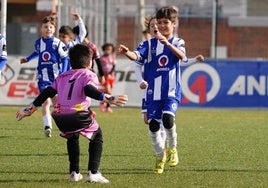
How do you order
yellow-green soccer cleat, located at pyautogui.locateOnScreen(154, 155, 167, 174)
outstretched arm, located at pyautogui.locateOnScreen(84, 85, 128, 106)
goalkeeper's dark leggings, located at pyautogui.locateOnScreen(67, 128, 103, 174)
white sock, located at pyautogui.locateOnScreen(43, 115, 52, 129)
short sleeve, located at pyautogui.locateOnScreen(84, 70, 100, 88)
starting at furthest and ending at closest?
white sock, located at pyautogui.locateOnScreen(43, 115, 52, 129) → yellow-green soccer cleat, located at pyautogui.locateOnScreen(154, 155, 167, 174) → goalkeeper's dark leggings, located at pyautogui.locateOnScreen(67, 128, 103, 174) → short sleeve, located at pyautogui.locateOnScreen(84, 70, 100, 88) → outstretched arm, located at pyautogui.locateOnScreen(84, 85, 128, 106)

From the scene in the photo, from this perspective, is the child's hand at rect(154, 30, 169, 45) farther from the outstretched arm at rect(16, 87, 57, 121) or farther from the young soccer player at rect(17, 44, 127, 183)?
the outstretched arm at rect(16, 87, 57, 121)

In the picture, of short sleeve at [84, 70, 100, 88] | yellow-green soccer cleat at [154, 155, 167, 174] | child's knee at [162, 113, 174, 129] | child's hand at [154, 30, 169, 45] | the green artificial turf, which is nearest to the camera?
short sleeve at [84, 70, 100, 88]

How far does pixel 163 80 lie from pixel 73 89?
177 centimetres

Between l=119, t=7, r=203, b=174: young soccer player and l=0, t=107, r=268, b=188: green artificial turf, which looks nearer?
l=0, t=107, r=268, b=188: green artificial turf

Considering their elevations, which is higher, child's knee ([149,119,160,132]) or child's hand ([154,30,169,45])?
child's hand ([154,30,169,45])

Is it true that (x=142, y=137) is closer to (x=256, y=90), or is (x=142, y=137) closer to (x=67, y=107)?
(x=67, y=107)

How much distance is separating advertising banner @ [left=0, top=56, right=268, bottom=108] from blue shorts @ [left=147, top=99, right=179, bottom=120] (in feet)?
42.3

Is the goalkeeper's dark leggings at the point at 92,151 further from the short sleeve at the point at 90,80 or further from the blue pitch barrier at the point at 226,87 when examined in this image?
the blue pitch barrier at the point at 226,87

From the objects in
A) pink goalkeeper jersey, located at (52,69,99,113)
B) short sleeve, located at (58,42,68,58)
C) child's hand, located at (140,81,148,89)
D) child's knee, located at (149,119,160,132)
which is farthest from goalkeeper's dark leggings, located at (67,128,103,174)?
short sleeve, located at (58,42,68,58)

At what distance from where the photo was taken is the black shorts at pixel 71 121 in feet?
32.3

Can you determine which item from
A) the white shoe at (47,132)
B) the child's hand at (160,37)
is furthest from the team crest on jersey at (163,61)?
the white shoe at (47,132)

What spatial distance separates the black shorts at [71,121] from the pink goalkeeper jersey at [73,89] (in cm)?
6

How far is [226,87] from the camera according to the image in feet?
79.5

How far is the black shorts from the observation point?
9836mm
